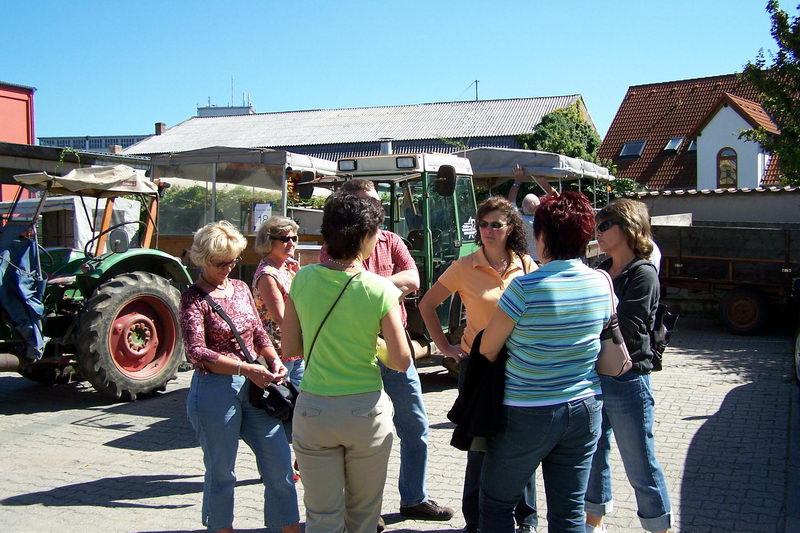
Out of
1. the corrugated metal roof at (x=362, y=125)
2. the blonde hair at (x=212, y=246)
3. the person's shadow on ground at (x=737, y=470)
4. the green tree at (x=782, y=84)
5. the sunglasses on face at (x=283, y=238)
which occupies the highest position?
the corrugated metal roof at (x=362, y=125)

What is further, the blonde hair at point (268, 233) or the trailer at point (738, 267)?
the trailer at point (738, 267)

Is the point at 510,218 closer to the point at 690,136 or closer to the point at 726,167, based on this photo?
the point at 726,167

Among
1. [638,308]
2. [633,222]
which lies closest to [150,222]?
[633,222]

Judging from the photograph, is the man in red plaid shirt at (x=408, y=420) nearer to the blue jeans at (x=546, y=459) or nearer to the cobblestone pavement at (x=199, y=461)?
the cobblestone pavement at (x=199, y=461)

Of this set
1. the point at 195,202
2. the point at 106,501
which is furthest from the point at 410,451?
the point at 195,202

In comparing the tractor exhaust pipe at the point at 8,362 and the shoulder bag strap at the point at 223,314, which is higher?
the shoulder bag strap at the point at 223,314

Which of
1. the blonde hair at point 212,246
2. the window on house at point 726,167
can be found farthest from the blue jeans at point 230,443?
the window on house at point 726,167

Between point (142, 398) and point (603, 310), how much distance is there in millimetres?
5999

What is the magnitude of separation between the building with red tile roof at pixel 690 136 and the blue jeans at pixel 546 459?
27.4m

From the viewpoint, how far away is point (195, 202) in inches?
401

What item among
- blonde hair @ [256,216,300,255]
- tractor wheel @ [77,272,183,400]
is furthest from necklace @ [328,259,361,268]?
tractor wheel @ [77,272,183,400]

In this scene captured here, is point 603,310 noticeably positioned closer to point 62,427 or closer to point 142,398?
point 62,427

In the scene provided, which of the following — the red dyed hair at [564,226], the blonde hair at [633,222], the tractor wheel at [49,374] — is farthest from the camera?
the tractor wheel at [49,374]

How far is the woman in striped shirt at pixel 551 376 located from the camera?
9.78 feet
